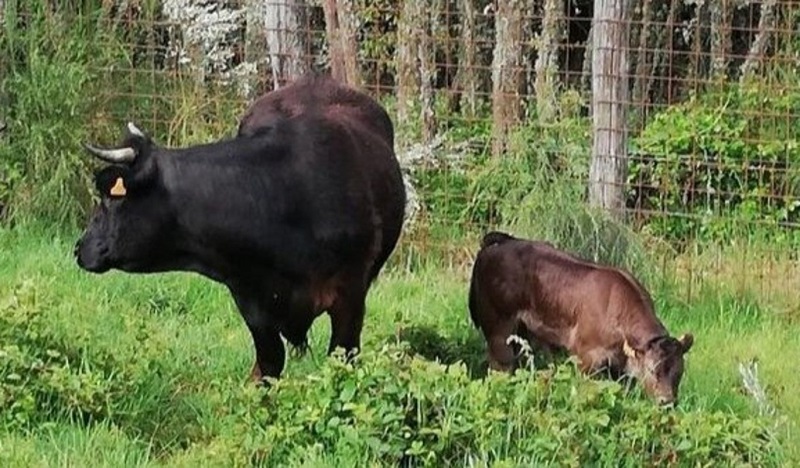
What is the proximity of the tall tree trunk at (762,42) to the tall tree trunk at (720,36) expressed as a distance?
17 cm

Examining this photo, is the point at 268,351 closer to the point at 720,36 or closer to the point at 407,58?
the point at 407,58

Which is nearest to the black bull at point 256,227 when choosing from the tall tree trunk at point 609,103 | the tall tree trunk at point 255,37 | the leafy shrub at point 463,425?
the leafy shrub at point 463,425

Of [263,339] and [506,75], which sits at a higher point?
[506,75]

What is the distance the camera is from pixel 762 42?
1216 centimetres

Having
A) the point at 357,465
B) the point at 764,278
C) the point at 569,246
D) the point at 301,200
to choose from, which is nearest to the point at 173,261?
the point at 301,200

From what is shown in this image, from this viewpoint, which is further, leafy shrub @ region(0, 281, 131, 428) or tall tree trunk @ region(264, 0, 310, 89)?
tall tree trunk @ region(264, 0, 310, 89)

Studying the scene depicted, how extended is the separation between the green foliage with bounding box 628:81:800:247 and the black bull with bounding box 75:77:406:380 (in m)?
3.36

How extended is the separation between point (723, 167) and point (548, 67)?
59.8 inches

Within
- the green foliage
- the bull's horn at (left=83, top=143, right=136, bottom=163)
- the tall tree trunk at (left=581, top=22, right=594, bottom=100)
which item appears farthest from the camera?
the tall tree trunk at (left=581, top=22, right=594, bottom=100)

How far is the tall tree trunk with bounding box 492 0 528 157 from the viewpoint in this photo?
35.1 feet

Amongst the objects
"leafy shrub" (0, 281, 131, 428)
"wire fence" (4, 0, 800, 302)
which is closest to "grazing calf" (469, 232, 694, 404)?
"wire fence" (4, 0, 800, 302)

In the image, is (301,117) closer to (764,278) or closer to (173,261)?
(173,261)

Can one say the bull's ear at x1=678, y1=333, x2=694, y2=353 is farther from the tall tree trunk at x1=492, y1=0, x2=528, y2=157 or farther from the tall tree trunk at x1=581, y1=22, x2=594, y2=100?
the tall tree trunk at x1=581, y1=22, x2=594, y2=100

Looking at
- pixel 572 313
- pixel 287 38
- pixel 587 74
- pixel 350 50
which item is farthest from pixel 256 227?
pixel 587 74
